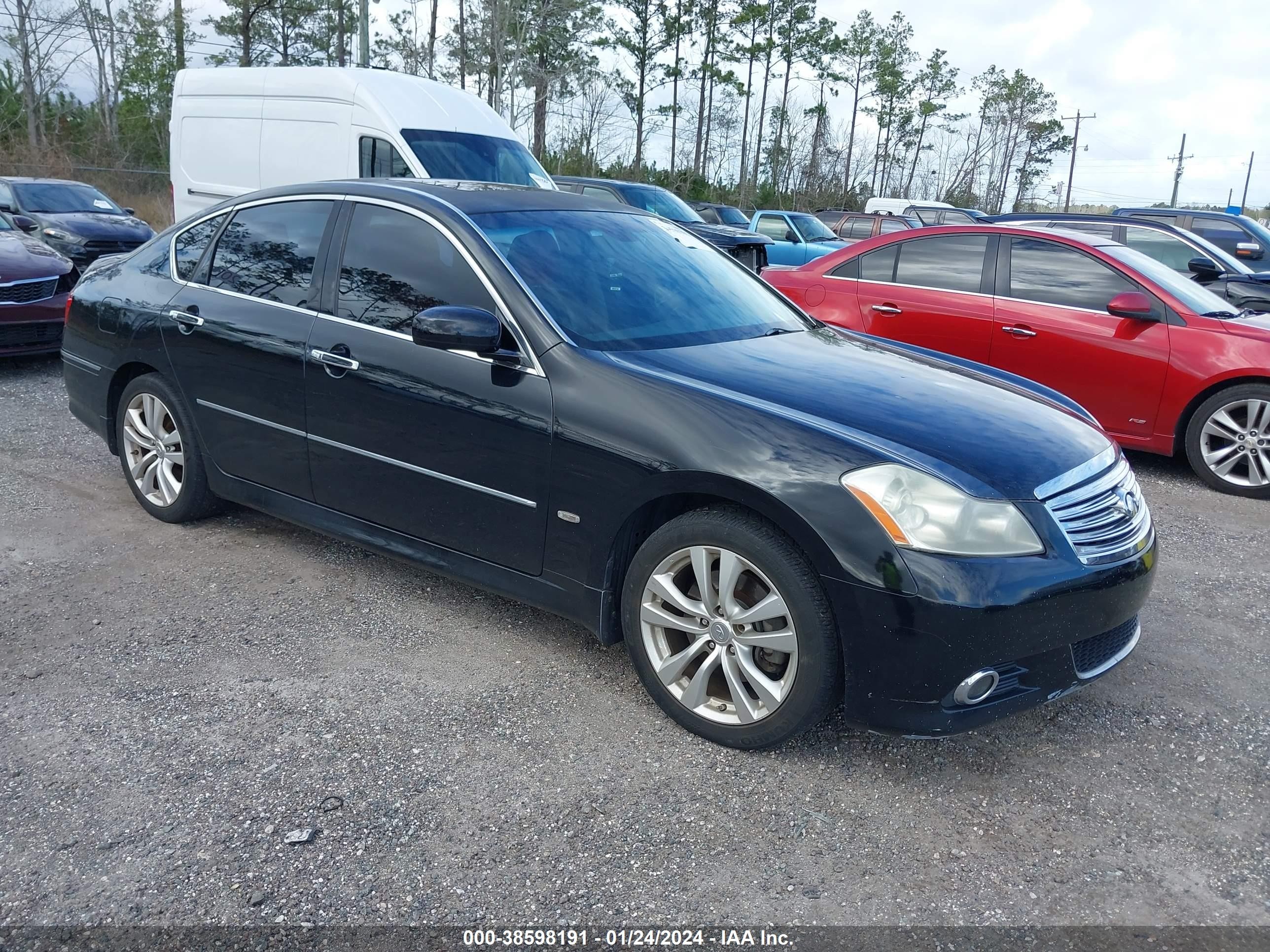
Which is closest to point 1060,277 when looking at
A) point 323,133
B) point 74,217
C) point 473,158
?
point 473,158

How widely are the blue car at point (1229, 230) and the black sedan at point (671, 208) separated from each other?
15.6ft

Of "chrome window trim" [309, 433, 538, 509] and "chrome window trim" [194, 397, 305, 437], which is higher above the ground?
"chrome window trim" [194, 397, 305, 437]

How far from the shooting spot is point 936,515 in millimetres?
2740

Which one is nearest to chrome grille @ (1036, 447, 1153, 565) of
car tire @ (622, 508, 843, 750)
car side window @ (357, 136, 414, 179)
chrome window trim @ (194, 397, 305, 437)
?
car tire @ (622, 508, 843, 750)

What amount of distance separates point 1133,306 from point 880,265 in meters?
1.87

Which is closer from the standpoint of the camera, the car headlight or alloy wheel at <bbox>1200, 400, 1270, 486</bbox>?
the car headlight

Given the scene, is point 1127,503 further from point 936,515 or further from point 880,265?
point 880,265

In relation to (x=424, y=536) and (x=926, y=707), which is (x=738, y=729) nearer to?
(x=926, y=707)

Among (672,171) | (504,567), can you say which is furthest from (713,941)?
(672,171)

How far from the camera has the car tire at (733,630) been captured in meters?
2.82

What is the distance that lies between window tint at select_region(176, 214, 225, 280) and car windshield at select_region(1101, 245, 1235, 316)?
5534 millimetres

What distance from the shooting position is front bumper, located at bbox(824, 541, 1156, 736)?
269 cm

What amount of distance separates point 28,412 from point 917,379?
6295 mm

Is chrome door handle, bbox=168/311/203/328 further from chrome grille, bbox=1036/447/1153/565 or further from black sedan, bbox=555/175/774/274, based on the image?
black sedan, bbox=555/175/774/274
